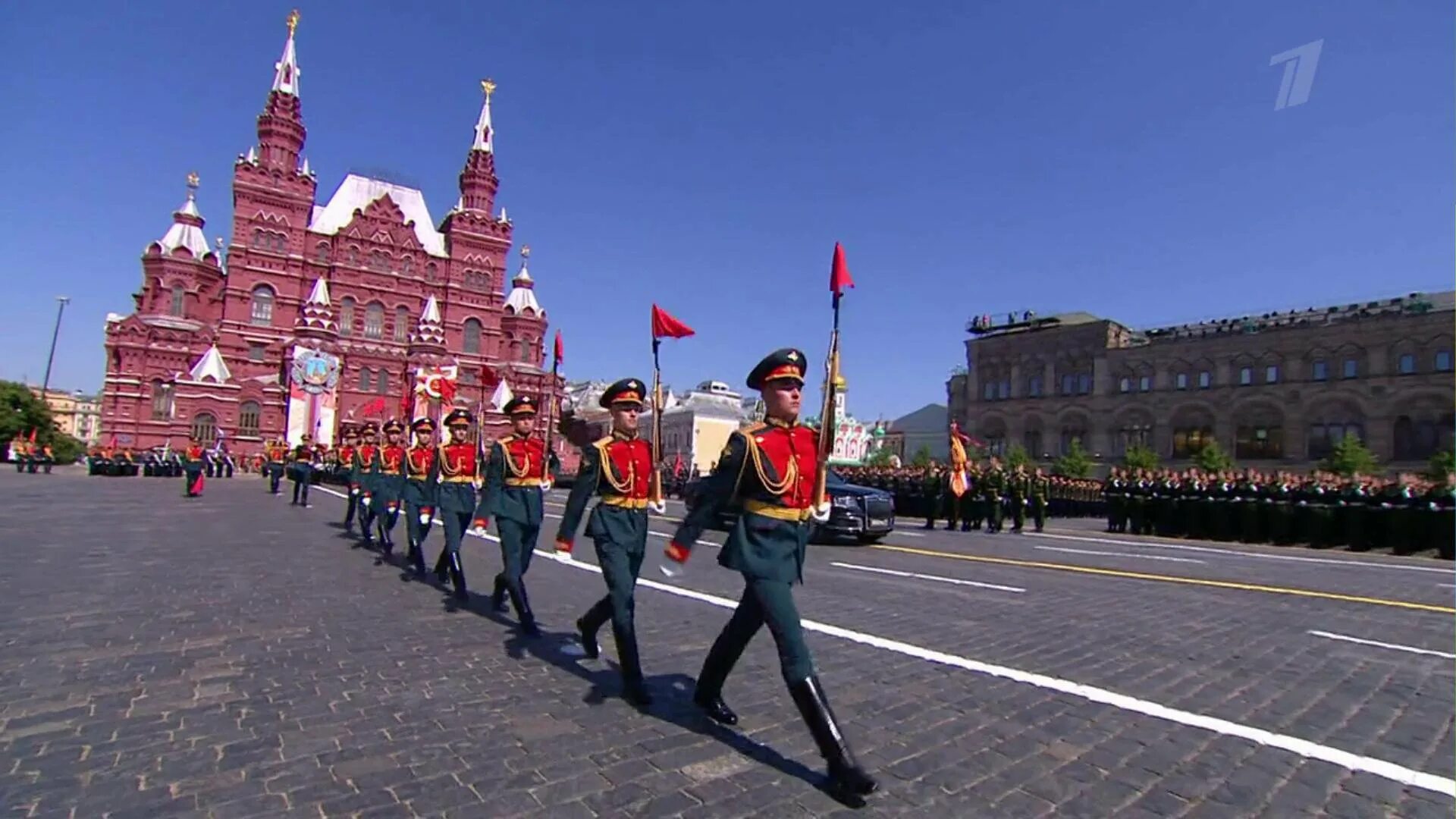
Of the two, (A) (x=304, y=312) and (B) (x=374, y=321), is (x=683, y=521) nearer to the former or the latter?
(A) (x=304, y=312)

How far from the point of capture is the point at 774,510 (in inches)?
152

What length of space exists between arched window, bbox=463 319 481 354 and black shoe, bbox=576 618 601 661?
63.1m

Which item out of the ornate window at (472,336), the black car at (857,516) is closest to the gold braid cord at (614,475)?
the black car at (857,516)

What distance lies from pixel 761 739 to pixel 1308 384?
64357mm

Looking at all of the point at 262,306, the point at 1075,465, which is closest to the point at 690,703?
the point at 1075,465

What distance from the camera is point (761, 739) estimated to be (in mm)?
4008

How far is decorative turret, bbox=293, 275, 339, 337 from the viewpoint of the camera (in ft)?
181

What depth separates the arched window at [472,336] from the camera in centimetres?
6481

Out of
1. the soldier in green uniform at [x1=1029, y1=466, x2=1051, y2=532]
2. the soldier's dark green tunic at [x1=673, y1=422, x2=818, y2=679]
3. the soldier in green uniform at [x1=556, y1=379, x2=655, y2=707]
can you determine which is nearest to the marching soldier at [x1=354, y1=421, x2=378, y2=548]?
the soldier in green uniform at [x1=556, y1=379, x2=655, y2=707]

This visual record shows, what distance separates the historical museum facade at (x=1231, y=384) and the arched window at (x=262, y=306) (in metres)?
61.5

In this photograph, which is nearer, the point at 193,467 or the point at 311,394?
the point at 193,467

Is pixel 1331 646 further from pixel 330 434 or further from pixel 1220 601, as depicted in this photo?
pixel 330 434

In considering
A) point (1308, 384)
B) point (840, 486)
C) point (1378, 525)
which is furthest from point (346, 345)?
point (1308, 384)

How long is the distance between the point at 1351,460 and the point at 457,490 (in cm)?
5598
